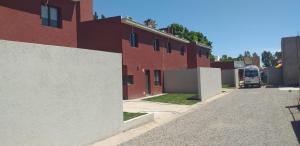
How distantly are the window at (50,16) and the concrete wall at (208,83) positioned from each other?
1127cm

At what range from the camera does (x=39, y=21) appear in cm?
1944

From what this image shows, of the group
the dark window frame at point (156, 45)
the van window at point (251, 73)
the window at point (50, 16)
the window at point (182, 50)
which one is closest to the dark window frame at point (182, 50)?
the window at point (182, 50)

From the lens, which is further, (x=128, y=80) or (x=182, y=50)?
(x=182, y=50)

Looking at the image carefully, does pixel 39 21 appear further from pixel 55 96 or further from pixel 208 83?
pixel 208 83

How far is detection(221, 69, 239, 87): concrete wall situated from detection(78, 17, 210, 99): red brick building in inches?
665

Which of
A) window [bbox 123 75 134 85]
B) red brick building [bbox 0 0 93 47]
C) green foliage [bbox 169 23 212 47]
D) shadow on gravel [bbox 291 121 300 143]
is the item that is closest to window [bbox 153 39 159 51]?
window [bbox 123 75 134 85]

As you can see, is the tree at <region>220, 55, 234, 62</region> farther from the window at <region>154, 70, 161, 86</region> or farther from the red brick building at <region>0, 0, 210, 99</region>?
the window at <region>154, 70, 161, 86</region>

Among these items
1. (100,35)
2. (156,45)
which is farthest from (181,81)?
(100,35)

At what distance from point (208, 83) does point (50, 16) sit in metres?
14.7

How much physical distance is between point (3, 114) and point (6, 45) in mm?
1479

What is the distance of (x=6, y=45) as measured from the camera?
8039 mm

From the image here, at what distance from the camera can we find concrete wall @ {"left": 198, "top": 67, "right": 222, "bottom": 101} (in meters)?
27.2

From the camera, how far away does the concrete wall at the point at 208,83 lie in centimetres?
2724

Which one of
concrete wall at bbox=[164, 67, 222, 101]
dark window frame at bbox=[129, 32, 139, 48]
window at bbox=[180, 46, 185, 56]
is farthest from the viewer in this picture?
window at bbox=[180, 46, 185, 56]
